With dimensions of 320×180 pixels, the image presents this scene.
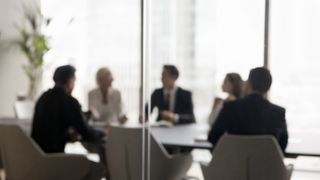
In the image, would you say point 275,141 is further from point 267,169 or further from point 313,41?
point 313,41

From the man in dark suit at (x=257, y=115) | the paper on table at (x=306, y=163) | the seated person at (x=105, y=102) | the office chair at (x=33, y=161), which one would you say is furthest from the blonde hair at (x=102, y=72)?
the paper on table at (x=306, y=163)

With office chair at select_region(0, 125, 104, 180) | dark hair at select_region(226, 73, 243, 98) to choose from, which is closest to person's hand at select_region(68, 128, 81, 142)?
office chair at select_region(0, 125, 104, 180)

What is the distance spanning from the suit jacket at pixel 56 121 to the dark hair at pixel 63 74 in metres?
0.14

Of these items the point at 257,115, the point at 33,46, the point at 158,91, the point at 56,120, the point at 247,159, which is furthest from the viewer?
the point at 33,46

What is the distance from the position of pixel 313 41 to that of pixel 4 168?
2512 millimetres

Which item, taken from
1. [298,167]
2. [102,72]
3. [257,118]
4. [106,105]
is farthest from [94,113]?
[298,167]

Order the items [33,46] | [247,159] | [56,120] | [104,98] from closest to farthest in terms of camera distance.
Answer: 1. [247,159]
2. [56,120]
3. [104,98]
4. [33,46]

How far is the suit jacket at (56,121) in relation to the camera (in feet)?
13.3

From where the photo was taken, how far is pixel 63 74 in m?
4.29

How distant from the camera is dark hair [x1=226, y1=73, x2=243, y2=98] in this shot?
379cm

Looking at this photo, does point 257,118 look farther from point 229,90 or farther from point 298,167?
point 298,167

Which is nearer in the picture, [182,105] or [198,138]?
[198,138]

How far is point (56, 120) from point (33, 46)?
752 mm

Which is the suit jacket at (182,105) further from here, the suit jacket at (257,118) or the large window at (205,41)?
the suit jacket at (257,118)
